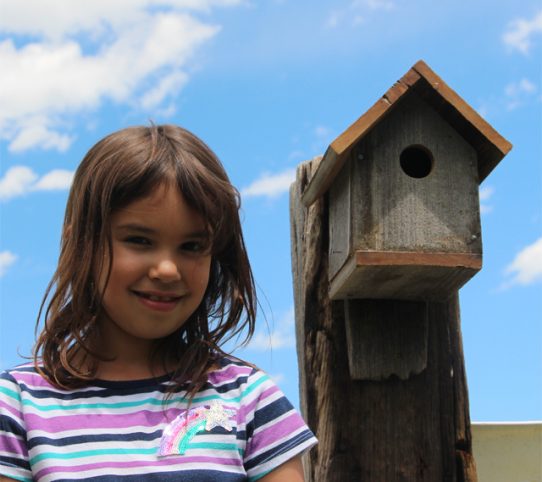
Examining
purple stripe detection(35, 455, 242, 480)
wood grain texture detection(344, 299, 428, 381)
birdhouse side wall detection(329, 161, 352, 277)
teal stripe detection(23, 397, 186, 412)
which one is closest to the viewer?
purple stripe detection(35, 455, 242, 480)

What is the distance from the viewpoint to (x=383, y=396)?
3.44 meters

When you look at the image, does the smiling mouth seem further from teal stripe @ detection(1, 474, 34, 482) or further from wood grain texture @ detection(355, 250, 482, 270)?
wood grain texture @ detection(355, 250, 482, 270)

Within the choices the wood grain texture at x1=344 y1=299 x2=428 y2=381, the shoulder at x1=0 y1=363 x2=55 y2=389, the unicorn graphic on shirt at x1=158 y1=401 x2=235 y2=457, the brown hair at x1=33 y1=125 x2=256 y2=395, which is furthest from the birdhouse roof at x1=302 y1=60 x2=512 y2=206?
the shoulder at x1=0 y1=363 x2=55 y2=389

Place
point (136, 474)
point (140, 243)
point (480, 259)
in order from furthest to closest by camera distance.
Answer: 1. point (480, 259)
2. point (140, 243)
3. point (136, 474)

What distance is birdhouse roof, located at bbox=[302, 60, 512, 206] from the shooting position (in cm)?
326

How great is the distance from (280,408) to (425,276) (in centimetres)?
109

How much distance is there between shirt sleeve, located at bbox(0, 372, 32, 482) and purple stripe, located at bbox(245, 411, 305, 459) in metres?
0.53

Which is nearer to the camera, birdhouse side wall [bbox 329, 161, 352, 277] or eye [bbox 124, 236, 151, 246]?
eye [bbox 124, 236, 151, 246]

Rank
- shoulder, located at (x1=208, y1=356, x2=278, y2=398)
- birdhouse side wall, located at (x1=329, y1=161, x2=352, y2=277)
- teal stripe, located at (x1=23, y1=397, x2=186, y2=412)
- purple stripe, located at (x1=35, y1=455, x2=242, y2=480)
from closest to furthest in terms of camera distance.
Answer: purple stripe, located at (x1=35, y1=455, x2=242, y2=480)
teal stripe, located at (x1=23, y1=397, x2=186, y2=412)
shoulder, located at (x1=208, y1=356, x2=278, y2=398)
birdhouse side wall, located at (x1=329, y1=161, x2=352, y2=277)

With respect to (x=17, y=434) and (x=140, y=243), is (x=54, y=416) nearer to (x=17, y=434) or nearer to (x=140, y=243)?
(x=17, y=434)

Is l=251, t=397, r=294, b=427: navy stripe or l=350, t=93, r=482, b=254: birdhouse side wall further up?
l=350, t=93, r=482, b=254: birdhouse side wall

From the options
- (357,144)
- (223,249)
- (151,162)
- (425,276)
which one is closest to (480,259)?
(425,276)

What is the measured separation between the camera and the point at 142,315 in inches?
93.4

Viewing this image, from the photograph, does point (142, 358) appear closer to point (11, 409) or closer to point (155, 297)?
point (155, 297)
